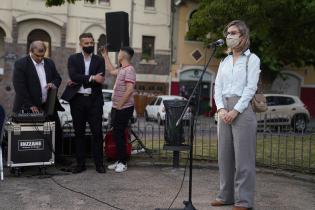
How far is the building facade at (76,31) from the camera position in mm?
29141

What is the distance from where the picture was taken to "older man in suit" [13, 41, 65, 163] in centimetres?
791

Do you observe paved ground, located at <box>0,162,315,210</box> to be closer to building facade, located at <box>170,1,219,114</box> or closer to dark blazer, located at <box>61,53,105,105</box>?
dark blazer, located at <box>61,53,105,105</box>

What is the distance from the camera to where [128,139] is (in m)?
8.86

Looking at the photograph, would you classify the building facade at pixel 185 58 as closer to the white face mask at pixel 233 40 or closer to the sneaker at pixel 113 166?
the sneaker at pixel 113 166

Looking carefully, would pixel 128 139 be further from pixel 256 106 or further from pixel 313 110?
pixel 313 110

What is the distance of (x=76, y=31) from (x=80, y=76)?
76.3 ft

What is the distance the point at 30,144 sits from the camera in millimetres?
7703

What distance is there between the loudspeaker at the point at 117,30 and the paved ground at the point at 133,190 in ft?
7.21

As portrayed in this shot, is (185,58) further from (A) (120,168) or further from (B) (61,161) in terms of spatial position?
(A) (120,168)

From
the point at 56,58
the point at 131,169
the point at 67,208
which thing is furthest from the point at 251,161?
the point at 56,58

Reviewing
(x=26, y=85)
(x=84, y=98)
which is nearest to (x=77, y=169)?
(x=84, y=98)

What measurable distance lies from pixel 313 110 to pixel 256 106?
101ft

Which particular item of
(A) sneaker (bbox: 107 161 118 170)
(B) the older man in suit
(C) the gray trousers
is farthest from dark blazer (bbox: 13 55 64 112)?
(C) the gray trousers

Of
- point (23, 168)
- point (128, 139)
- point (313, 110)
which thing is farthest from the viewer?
point (313, 110)
